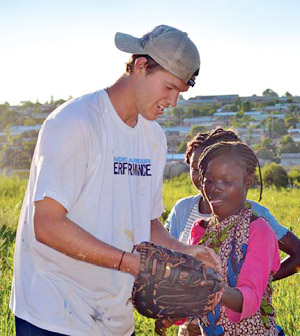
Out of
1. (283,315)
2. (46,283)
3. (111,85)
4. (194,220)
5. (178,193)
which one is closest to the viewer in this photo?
(46,283)

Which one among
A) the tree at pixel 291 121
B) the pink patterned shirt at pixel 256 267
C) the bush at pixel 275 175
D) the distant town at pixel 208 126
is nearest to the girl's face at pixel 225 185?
the pink patterned shirt at pixel 256 267

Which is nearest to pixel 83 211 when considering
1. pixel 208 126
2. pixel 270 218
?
pixel 270 218

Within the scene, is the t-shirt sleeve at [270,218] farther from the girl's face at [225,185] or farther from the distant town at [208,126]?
the distant town at [208,126]

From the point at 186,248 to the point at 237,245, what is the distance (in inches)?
8.3

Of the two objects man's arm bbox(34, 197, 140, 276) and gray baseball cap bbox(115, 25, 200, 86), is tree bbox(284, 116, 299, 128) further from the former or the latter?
man's arm bbox(34, 197, 140, 276)

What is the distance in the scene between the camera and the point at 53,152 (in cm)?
226

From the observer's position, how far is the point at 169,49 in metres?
2.43

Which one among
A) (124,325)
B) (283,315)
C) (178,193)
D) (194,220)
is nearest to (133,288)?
(124,325)

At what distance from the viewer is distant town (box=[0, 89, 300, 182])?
3048 cm

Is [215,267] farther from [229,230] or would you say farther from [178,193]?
[178,193]

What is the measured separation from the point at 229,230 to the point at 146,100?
68 centimetres

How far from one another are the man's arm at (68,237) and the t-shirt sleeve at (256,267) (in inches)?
21.4

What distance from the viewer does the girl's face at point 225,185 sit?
2.76 m

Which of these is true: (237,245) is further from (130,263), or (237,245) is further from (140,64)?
(140,64)
